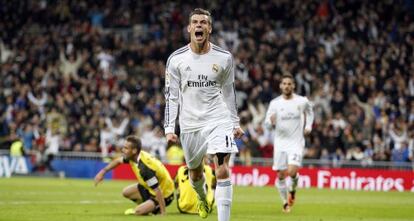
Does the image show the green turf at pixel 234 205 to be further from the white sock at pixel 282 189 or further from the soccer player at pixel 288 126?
the soccer player at pixel 288 126

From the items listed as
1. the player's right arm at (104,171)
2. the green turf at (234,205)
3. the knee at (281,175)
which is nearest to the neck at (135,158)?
the player's right arm at (104,171)

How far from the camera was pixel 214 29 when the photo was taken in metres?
38.1

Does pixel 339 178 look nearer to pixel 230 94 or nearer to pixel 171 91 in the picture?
pixel 230 94

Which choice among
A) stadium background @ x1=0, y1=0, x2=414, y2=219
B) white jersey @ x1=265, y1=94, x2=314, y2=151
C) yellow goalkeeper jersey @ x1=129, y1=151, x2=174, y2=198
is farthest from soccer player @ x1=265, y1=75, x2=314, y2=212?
stadium background @ x1=0, y1=0, x2=414, y2=219

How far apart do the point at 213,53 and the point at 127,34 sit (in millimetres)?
28553

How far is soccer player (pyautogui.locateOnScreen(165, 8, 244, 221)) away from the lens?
12.4m

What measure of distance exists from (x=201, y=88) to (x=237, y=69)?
22.9 meters

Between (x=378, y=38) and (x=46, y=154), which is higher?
(x=378, y=38)

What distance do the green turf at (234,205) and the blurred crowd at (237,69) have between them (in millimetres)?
5880

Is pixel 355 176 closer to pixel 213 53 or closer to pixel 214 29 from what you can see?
pixel 214 29

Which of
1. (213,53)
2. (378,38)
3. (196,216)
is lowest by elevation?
(196,216)

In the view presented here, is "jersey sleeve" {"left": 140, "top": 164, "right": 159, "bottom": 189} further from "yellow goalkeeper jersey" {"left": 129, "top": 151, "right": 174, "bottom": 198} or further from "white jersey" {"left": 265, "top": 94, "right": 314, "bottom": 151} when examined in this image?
"white jersey" {"left": 265, "top": 94, "right": 314, "bottom": 151}

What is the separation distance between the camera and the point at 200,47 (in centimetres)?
1255

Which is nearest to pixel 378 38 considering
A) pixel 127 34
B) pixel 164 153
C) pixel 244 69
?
pixel 244 69
